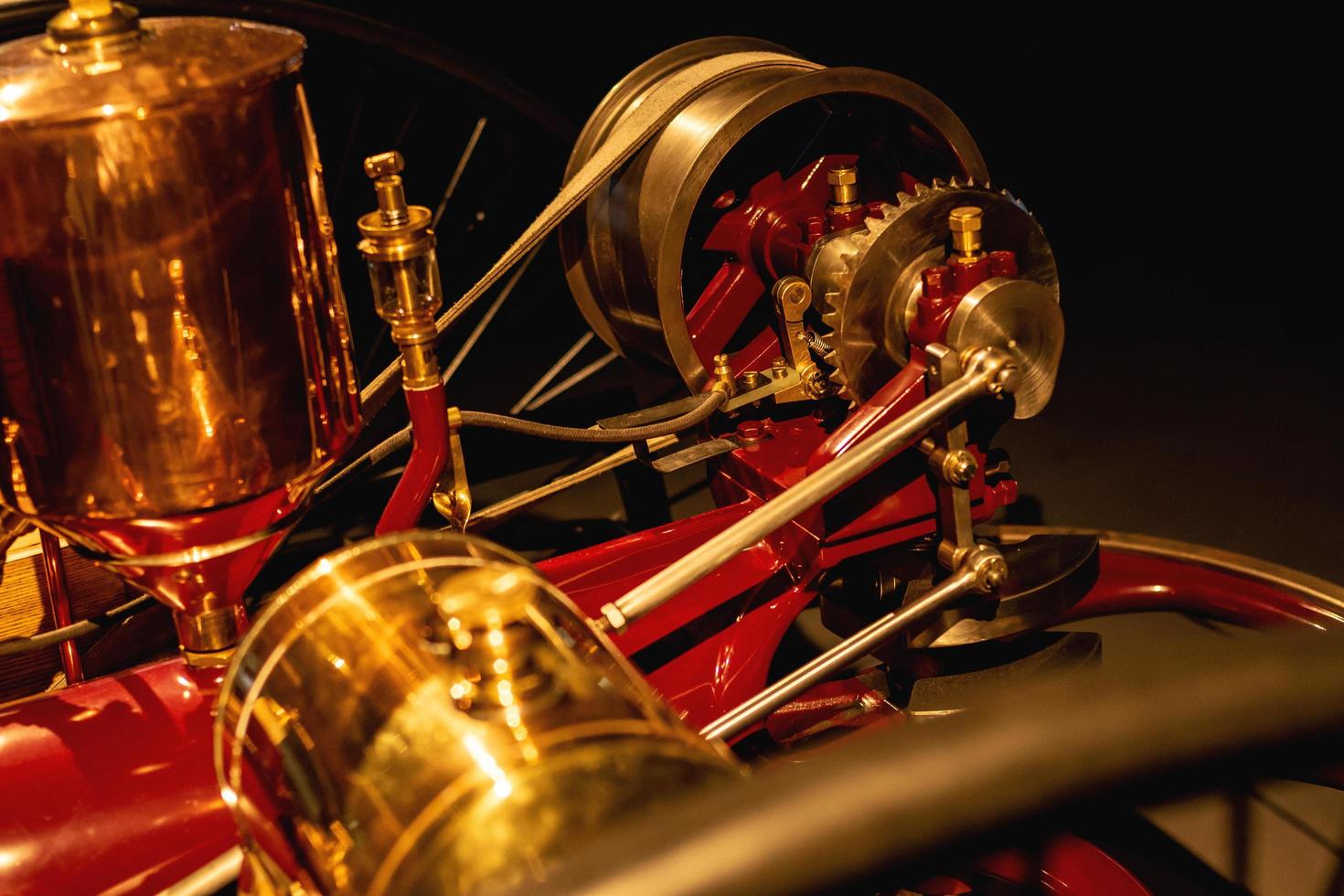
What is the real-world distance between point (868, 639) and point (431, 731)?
551 millimetres

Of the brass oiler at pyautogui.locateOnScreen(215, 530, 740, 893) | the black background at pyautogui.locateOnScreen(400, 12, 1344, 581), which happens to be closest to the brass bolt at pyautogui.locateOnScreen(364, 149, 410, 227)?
the brass oiler at pyautogui.locateOnScreen(215, 530, 740, 893)

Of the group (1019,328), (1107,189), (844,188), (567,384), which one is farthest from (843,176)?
(1107,189)

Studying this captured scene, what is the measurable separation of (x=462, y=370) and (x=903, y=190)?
47.2 inches

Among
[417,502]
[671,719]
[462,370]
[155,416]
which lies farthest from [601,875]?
[462,370]

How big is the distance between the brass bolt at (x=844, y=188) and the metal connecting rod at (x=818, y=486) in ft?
0.85

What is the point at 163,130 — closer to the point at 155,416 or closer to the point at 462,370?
the point at 155,416

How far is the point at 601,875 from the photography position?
0.88 ft

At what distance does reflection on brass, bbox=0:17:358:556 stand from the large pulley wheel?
20.3 inches

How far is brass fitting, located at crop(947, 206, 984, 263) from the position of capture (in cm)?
113

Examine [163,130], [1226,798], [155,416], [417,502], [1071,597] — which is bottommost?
[1226,798]

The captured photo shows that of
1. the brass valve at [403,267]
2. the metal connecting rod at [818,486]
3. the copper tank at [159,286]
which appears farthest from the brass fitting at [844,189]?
the copper tank at [159,286]

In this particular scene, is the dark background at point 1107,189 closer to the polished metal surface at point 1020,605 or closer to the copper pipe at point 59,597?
the polished metal surface at point 1020,605

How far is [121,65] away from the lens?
723 mm

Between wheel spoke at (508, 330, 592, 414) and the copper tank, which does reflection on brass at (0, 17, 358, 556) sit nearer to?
the copper tank
